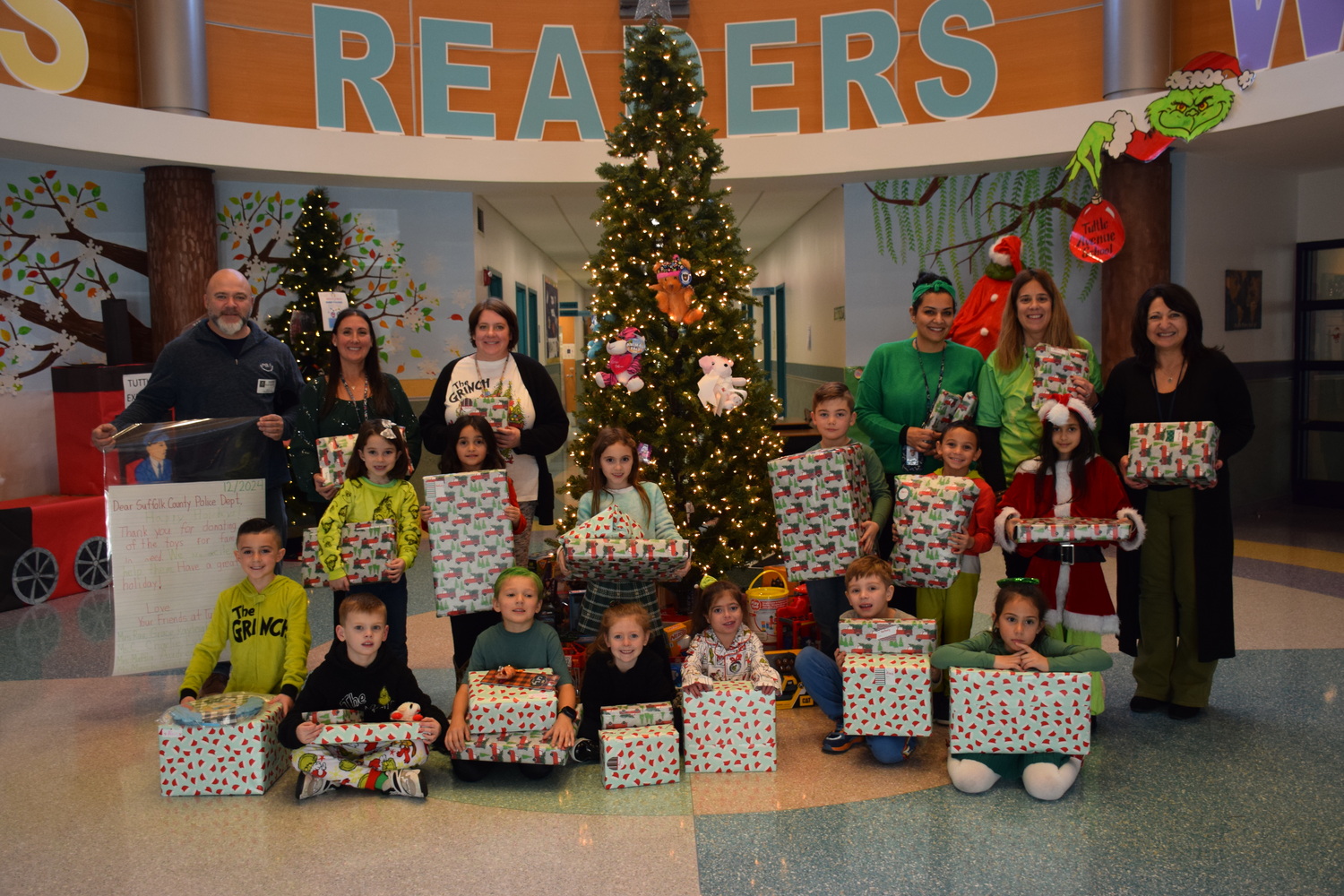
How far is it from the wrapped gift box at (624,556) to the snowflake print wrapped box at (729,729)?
1.59 ft

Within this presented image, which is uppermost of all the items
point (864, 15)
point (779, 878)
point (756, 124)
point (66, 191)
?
point (864, 15)

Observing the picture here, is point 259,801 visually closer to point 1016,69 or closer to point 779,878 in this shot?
point 779,878

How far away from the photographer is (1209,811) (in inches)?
123

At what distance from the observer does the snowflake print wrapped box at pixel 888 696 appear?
3441 millimetres

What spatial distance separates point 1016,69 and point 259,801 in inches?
289

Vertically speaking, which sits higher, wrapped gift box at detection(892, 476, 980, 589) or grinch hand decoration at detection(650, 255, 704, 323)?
grinch hand decoration at detection(650, 255, 704, 323)

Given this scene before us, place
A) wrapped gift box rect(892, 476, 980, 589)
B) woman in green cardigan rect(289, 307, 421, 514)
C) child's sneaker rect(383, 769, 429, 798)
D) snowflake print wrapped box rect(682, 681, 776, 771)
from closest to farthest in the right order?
child's sneaker rect(383, 769, 429, 798)
snowflake print wrapped box rect(682, 681, 776, 771)
wrapped gift box rect(892, 476, 980, 589)
woman in green cardigan rect(289, 307, 421, 514)

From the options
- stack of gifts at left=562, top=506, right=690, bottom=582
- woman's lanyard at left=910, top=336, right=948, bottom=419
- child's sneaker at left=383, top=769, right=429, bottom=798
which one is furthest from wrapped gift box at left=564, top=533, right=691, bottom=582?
woman's lanyard at left=910, top=336, right=948, bottom=419

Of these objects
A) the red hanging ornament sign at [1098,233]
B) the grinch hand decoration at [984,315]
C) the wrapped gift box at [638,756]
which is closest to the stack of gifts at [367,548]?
the wrapped gift box at [638,756]

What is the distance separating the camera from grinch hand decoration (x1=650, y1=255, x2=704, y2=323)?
4.58 metres

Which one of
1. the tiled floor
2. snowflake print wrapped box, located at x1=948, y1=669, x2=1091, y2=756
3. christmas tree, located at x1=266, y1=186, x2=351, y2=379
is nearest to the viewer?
the tiled floor

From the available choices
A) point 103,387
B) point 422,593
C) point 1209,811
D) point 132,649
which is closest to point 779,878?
point 1209,811

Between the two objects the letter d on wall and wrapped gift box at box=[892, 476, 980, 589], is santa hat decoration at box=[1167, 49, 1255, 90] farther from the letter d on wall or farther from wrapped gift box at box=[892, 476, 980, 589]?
the letter d on wall

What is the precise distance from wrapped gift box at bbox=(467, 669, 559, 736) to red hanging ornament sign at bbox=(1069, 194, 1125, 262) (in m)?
5.85
